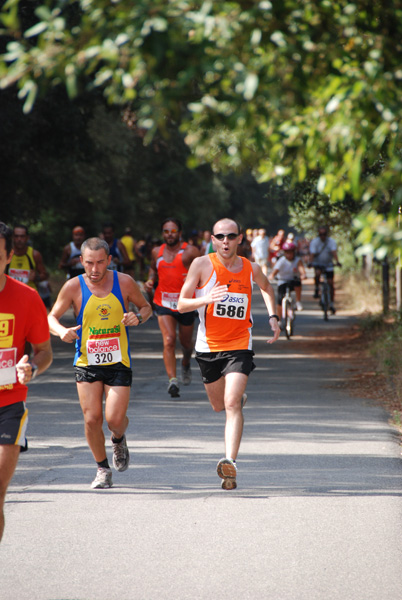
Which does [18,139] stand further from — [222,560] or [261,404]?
[222,560]

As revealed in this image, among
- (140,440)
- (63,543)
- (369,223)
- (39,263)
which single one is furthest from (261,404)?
(369,223)

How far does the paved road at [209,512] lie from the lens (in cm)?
519

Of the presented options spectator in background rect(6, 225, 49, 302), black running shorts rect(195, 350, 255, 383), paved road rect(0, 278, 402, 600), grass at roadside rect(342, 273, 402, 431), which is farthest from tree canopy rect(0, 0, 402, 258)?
spectator in background rect(6, 225, 49, 302)

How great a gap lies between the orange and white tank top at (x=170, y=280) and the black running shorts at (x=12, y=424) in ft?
24.0

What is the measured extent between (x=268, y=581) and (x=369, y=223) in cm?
265

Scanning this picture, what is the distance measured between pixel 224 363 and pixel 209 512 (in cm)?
153

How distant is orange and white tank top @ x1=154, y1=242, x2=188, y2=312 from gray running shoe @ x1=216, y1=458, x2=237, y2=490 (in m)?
5.26

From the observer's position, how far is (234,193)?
81.8m

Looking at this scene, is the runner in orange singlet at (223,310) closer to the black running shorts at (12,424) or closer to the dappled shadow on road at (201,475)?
the dappled shadow on road at (201,475)

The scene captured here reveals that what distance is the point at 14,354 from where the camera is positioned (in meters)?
5.12

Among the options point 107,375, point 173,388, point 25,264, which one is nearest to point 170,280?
point 173,388

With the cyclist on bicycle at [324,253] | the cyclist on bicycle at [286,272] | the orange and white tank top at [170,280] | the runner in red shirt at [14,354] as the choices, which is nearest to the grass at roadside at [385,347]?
the cyclist on bicycle at [286,272]

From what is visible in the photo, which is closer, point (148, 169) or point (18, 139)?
point (18, 139)

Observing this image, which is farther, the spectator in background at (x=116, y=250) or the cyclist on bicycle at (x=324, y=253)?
the cyclist on bicycle at (x=324, y=253)
